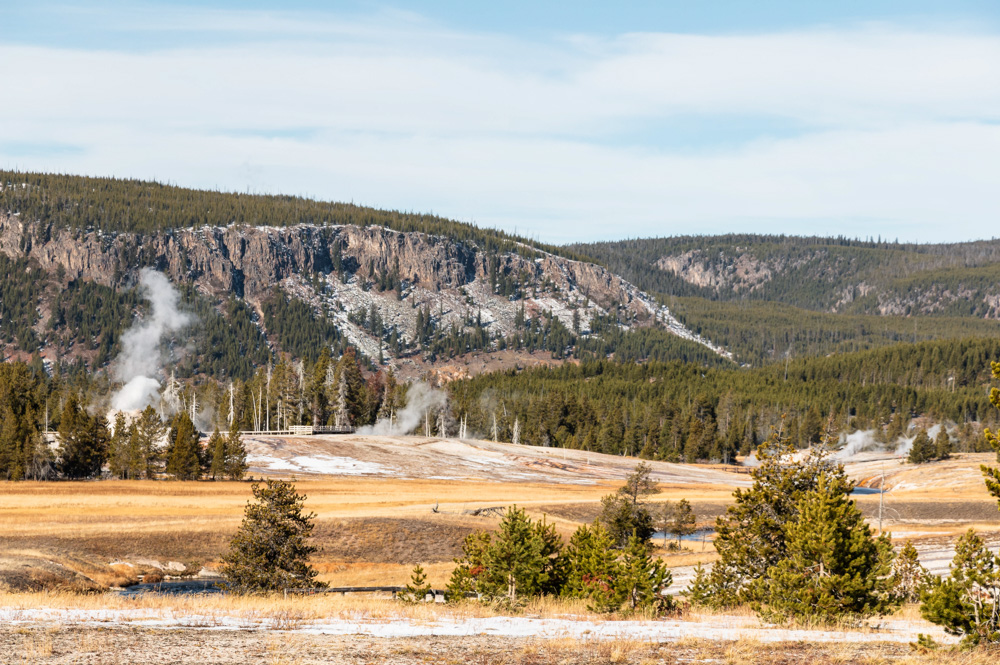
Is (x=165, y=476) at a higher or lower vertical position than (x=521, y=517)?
lower

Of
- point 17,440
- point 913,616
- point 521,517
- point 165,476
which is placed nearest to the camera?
point 913,616

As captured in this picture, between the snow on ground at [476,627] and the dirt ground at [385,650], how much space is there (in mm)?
906

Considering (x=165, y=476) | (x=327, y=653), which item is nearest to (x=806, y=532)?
(x=327, y=653)

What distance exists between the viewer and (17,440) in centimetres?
9512

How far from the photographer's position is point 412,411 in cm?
17500

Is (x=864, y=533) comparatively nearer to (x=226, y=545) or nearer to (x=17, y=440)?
(x=226, y=545)

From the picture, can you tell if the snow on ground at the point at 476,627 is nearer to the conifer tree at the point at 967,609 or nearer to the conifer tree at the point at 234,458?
the conifer tree at the point at 967,609

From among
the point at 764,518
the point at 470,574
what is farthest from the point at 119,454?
the point at 764,518

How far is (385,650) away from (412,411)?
516ft

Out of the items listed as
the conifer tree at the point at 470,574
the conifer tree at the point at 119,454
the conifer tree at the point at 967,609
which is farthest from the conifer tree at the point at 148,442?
the conifer tree at the point at 967,609

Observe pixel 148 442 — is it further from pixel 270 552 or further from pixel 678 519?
pixel 270 552

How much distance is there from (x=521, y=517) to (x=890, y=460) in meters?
161

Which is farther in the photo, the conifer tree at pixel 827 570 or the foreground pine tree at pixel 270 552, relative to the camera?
the foreground pine tree at pixel 270 552

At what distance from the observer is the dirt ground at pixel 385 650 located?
1720 centimetres
